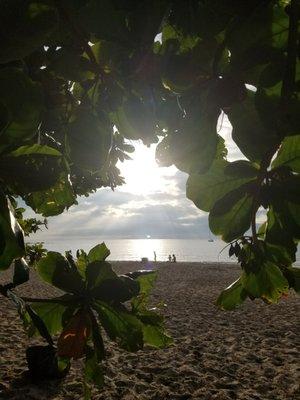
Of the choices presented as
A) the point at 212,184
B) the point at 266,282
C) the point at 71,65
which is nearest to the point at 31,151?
the point at 71,65

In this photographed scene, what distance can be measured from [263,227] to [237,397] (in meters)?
5.15

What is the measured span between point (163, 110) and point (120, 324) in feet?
1.95

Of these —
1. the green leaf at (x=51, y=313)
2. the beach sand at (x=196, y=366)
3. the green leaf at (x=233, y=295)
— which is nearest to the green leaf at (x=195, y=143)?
the green leaf at (x=233, y=295)

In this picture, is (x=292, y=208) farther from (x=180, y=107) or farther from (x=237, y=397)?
(x=237, y=397)

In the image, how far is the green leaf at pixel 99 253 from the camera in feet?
3.98

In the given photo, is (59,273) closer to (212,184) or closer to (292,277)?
(212,184)

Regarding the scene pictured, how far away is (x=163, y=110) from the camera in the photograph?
0.80 meters

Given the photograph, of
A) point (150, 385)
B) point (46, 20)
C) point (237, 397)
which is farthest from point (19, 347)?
point (46, 20)

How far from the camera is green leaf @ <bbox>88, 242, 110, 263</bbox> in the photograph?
121cm

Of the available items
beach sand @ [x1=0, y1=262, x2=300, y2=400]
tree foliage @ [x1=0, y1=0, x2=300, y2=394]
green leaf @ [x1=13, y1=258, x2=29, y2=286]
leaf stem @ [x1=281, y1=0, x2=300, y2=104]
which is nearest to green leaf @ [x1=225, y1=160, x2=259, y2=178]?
tree foliage @ [x1=0, y1=0, x2=300, y2=394]

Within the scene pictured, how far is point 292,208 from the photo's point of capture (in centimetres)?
82

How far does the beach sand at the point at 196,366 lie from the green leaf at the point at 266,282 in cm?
296

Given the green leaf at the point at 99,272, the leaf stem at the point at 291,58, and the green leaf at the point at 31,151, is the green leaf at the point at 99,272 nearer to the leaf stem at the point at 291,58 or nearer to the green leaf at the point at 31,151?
the green leaf at the point at 31,151

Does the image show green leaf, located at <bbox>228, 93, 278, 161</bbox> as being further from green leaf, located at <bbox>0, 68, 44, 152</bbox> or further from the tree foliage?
green leaf, located at <bbox>0, 68, 44, 152</bbox>
